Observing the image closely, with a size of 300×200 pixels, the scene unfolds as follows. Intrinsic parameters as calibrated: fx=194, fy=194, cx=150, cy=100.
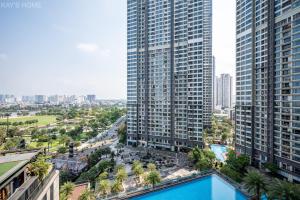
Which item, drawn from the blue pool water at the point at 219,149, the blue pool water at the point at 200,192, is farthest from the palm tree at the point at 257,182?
the blue pool water at the point at 219,149

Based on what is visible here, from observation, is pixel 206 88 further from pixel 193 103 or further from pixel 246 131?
pixel 246 131

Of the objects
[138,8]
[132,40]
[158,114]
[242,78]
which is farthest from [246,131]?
[138,8]

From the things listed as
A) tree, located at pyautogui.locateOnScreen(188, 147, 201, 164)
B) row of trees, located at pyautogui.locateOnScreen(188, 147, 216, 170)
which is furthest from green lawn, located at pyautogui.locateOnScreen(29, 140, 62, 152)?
row of trees, located at pyautogui.locateOnScreen(188, 147, 216, 170)

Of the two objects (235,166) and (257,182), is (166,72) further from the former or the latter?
(257,182)

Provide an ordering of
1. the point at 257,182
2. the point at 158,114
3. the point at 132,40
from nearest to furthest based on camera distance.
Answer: the point at 257,182, the point at 158,114, the point at 132,40

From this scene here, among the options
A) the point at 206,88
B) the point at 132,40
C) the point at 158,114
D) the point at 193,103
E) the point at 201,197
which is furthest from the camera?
the point at 206,88

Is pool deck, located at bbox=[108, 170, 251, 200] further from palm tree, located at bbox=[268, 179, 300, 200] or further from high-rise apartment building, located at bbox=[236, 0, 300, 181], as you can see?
high-rise apartment building, located at bbox=[236, 0, 300, 181]

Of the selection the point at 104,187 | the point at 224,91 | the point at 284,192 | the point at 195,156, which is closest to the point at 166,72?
the point at 195,156
